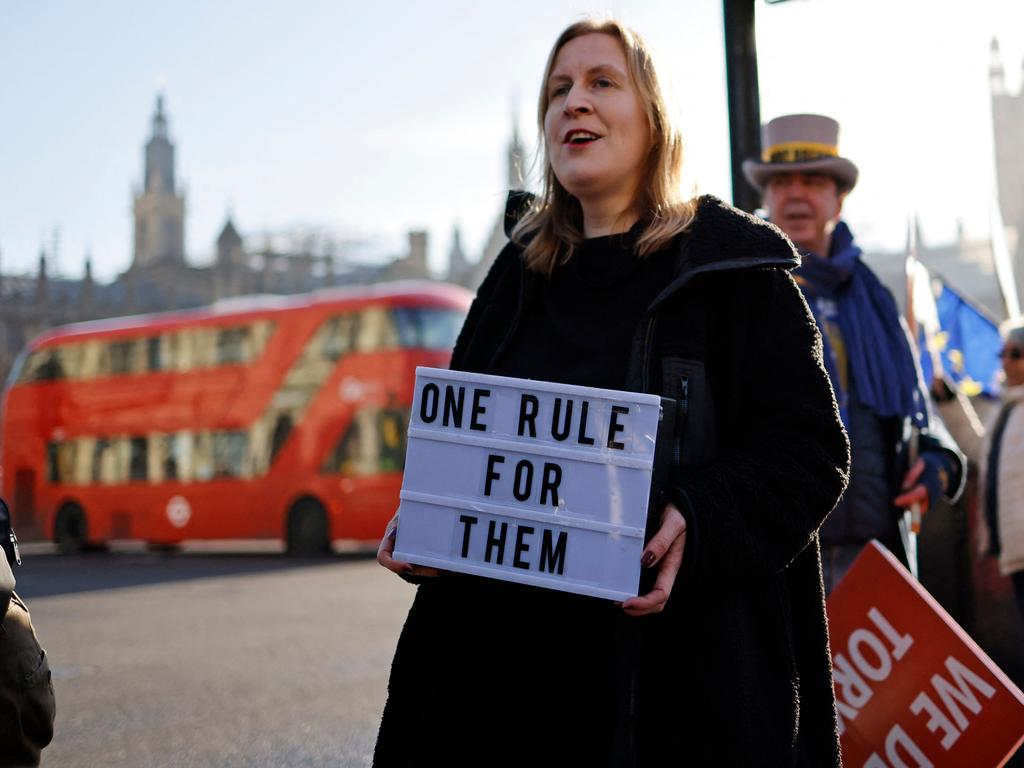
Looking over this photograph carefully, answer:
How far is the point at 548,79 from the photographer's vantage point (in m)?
2.23

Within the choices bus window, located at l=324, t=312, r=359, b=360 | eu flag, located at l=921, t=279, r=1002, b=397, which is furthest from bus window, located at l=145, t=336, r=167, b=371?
eu flag, located at l=921, t=279, r=1002, b=397

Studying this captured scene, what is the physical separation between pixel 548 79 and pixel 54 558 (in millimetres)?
19072

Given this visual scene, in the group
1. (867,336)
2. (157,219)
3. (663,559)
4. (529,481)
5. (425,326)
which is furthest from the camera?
(157,219)

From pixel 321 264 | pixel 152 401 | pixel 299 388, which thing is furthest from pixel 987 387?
pixel 321 264

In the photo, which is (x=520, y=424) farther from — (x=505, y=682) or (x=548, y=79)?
(x=548, y=79)

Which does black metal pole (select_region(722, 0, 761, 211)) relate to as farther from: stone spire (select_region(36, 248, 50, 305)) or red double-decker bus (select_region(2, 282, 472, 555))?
stone spire (select_region(36, 248, 50, 305))

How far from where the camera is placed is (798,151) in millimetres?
3939

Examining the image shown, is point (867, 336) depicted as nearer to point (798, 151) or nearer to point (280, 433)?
point (798, 151)

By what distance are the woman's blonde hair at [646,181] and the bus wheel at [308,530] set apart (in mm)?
15614

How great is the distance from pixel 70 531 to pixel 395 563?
19911 mm

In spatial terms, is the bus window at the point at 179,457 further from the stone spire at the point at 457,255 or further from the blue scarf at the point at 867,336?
the stone spire at the point at 457,255

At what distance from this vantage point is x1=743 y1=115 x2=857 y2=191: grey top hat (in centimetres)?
382

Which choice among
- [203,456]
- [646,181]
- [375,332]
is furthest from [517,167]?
[203,456]

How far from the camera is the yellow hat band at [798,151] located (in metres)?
3.92
